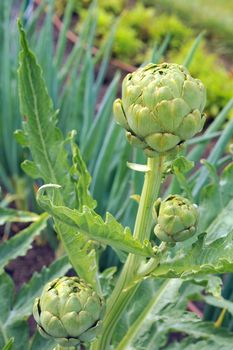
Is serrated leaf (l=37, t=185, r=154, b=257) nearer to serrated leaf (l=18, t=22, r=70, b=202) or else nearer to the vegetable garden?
the vegetable garden

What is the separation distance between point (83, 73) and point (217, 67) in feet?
4.59

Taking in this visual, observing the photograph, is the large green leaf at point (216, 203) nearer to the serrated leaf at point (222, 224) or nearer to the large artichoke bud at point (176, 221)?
the serrated leaf at point (222, 224)

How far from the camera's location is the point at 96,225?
1.95 ft

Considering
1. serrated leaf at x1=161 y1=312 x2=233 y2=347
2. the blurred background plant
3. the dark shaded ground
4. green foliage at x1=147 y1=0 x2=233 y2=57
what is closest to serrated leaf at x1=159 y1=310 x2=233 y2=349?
A: serrated leaf at x1=161 y1=312 x2=233 y2=347

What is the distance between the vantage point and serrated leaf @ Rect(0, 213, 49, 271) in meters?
0.93

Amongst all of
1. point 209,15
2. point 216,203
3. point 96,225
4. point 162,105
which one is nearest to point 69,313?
point 96,225

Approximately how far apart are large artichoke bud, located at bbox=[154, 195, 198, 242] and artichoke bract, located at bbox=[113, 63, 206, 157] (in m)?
0.06

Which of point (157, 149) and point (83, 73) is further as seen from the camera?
point (83, 73)

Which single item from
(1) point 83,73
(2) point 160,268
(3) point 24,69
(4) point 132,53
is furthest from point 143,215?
(4) point 132,53

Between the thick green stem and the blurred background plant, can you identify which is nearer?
the thick green stem

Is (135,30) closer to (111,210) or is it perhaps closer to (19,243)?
(111,210)

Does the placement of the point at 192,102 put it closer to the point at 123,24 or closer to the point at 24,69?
the point at 24,69

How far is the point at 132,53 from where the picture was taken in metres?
2.63

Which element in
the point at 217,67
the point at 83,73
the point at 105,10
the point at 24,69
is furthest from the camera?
the point at 105,10
